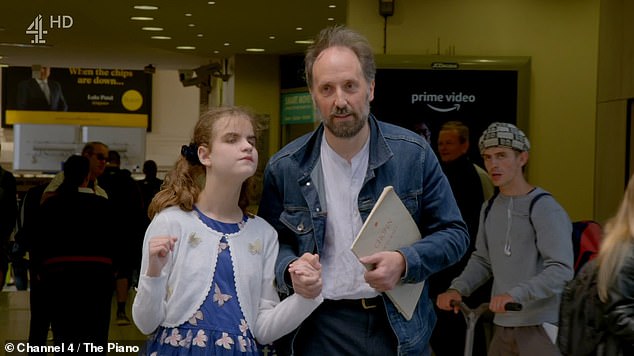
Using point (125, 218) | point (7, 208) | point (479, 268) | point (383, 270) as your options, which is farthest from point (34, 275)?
point (383, 270)

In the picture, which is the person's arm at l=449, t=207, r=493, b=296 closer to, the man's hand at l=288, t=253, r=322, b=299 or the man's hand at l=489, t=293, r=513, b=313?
the man's hand at l=489, t=293, r=513, b=313

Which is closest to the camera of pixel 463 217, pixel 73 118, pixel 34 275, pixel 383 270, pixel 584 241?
pixel 383 270

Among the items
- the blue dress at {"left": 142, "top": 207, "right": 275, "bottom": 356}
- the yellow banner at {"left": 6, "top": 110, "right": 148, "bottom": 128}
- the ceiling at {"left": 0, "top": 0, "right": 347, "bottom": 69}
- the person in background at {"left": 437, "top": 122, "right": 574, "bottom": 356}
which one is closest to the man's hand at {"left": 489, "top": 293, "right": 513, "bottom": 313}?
the person in background at {"left": 437, "top": 122, "right": 574, "bottom": 356}

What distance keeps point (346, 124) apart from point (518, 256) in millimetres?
2195

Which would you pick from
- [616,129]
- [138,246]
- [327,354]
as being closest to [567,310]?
[327,354]

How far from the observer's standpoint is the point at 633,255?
3.38 metres

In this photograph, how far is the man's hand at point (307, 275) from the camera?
102 inches

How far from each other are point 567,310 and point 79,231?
348 centimetres

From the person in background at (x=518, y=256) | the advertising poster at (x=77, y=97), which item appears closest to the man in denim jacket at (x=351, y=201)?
the person in background at (x=518, y=256)

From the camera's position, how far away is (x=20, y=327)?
9.52 m

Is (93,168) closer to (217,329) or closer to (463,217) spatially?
(463,217)

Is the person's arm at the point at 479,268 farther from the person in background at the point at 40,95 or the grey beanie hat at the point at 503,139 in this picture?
the person in background at the point at 40,95

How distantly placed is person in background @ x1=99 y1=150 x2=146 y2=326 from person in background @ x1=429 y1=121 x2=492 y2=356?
6.18 ft

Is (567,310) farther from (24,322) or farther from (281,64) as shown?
(281,64)
